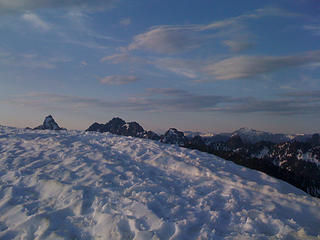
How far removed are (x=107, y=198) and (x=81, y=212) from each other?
121 centimetres

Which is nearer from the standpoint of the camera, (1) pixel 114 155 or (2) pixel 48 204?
(2) pixel 48 204

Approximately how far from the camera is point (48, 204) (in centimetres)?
981

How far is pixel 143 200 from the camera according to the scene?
10.1 meters

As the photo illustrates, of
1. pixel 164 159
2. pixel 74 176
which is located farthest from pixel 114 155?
pixel 74 176

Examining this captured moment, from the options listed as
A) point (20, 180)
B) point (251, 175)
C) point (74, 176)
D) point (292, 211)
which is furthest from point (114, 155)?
point (292, 211)

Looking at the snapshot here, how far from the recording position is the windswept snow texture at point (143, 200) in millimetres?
8266

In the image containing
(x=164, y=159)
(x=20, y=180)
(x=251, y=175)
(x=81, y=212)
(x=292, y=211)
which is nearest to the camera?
(x=81, y=212)

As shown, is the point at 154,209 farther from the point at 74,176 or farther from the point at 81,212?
the point at 74,176

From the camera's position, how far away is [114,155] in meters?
17.0

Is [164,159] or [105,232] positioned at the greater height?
[164,159]

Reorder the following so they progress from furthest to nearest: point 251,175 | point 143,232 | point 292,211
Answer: point 251,175
point 292,211
point 143,232

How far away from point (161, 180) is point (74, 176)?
434 cm

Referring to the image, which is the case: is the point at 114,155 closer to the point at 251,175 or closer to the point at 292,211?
the point at 251,175

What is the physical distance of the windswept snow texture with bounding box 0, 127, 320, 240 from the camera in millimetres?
8266
